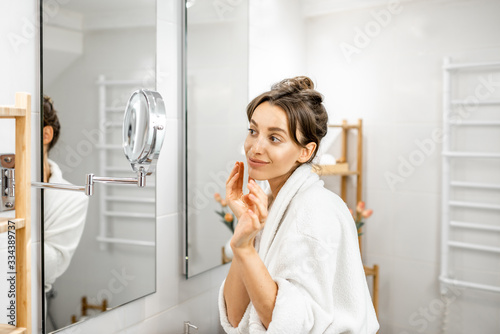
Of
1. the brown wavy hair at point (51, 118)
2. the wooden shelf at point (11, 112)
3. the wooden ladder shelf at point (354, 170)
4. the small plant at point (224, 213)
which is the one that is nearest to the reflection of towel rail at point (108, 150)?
the brown wavy hair at point (51, 118)

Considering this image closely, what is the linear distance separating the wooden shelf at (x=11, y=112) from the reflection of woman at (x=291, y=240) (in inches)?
19.2

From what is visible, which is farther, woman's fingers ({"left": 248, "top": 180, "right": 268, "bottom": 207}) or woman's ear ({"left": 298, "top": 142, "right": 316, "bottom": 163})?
woman's ear ({"left": 298, "top": 142, "right": 316, "bottom": 163})

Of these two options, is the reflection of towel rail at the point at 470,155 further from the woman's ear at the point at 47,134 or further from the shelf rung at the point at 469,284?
the woman's ear at the point at 47,134

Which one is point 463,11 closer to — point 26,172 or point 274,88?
point 274,88

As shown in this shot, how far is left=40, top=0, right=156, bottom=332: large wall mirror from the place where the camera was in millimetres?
1100

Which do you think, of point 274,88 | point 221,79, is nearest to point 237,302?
point 274,88

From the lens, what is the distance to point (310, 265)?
1.03 meters

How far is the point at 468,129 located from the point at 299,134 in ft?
3.79

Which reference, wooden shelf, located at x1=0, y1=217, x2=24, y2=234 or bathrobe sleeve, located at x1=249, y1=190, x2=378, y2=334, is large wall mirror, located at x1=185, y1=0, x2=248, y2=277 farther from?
wooden shelf, located at x1=0, y1=217, x2=24, y2=234

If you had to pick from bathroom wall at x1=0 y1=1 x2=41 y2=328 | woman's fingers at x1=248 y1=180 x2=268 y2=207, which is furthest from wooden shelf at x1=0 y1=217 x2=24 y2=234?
woman's fingers at x1=248 y1=180 x2=268 y2=207

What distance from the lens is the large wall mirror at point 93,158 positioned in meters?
1.10

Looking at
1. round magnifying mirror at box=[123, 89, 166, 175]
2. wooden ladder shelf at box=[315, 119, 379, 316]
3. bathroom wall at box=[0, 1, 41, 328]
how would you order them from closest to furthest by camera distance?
round magnifying mirror at box=[123, 89, 166, 175] < bathroom wall at box=[0, 1, 41, 328] < wooden ladder shelf at box=[315, 119, 379, 316]

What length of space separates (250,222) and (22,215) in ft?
1.53

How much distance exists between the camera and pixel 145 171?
2.73ft
